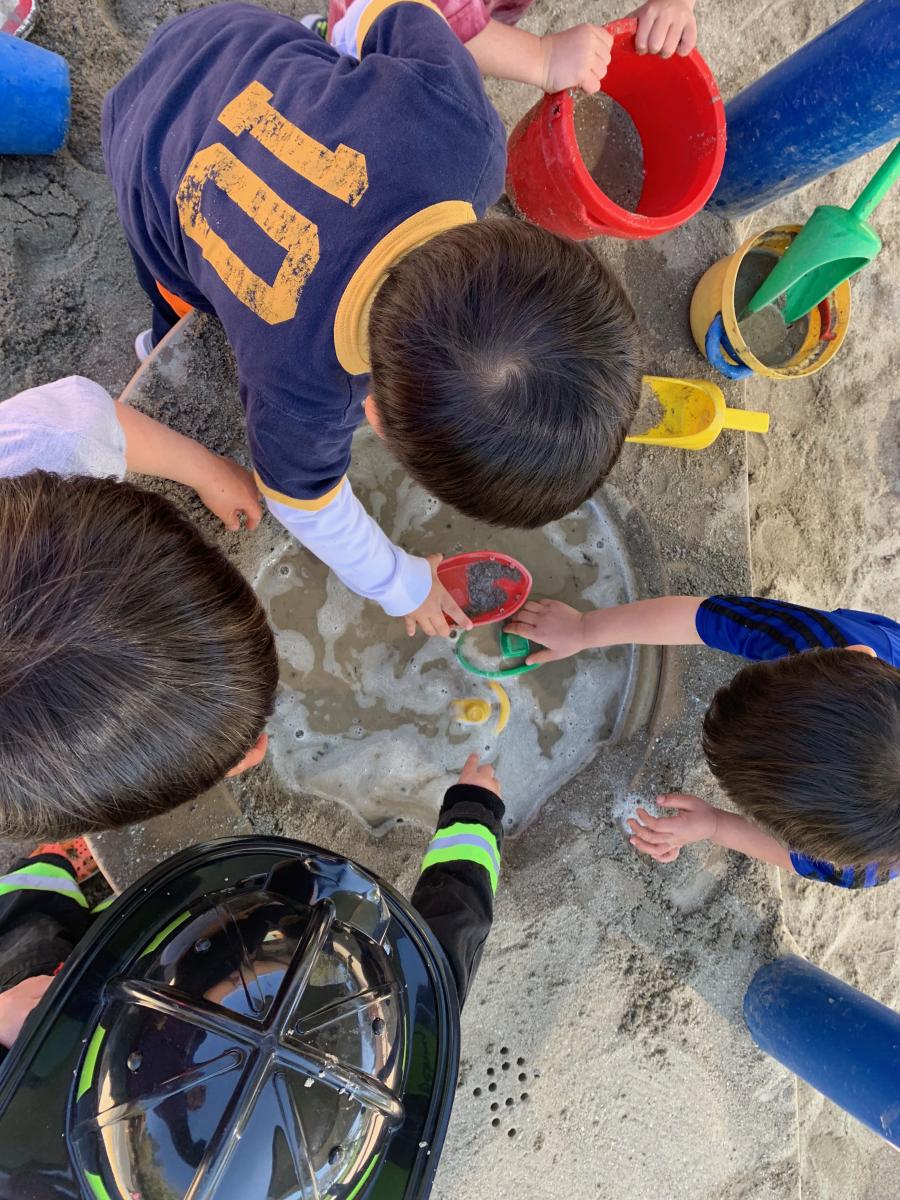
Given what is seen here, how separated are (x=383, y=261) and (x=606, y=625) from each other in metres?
0.80

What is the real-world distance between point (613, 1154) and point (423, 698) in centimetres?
88

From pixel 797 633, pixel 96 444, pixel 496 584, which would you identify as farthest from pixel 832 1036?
pixel 96 444

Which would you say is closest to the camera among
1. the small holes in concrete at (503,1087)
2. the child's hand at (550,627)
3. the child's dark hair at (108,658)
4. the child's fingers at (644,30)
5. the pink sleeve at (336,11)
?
the child's dark hair at (108,658)

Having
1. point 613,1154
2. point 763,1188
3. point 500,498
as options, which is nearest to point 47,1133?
point 500,498

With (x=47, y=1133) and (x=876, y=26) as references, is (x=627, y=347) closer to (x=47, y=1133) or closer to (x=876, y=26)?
(x=876, y=26)

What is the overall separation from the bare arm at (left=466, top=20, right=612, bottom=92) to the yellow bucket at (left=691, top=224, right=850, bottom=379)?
0.42 m

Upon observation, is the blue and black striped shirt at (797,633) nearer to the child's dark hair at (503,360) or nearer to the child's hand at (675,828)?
the child's hand at (675,828)

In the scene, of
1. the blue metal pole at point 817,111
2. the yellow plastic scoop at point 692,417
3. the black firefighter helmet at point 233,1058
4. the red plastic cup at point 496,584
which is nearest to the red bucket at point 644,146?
the blue metal pole at point 817,111

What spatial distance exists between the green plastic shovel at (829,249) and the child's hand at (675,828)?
96 centimetres

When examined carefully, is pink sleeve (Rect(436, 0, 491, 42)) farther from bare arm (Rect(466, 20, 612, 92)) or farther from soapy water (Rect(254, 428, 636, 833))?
soapy water (Rect(254, 428, 636, 833))

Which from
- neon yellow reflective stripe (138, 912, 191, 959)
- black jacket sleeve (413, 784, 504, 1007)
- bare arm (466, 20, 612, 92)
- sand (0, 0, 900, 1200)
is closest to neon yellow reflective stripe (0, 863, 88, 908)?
sand (0, 0, 900, 1200)

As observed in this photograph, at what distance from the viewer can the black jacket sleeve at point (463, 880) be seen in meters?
1.17

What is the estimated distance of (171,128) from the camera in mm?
935

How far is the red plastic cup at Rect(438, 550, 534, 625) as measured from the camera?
1.45 metres
